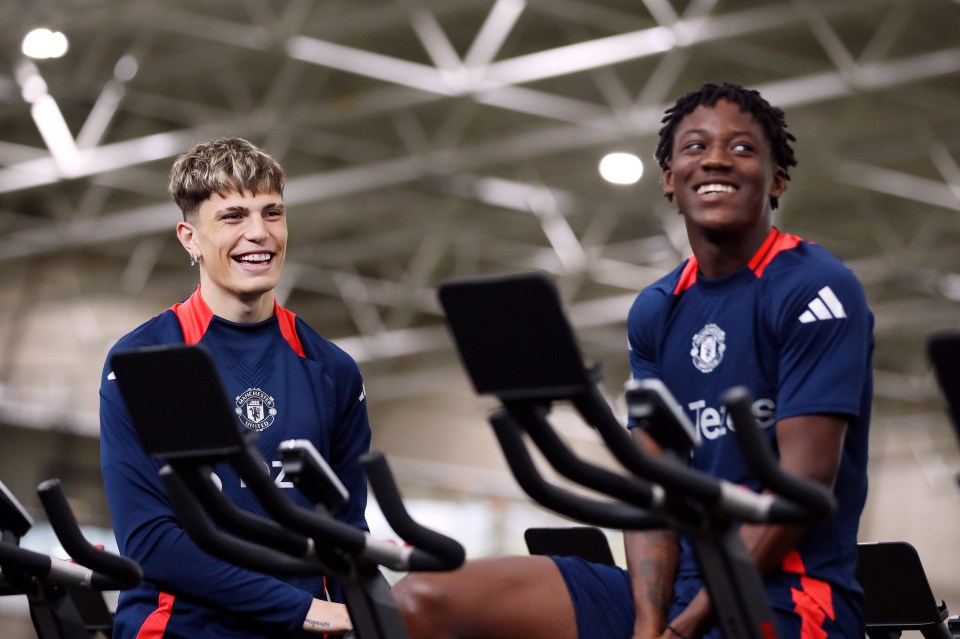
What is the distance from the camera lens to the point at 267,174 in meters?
2.93

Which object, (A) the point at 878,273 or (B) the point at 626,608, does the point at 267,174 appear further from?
(A) the point at 878,273

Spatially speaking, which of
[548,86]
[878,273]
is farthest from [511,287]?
[878,273]

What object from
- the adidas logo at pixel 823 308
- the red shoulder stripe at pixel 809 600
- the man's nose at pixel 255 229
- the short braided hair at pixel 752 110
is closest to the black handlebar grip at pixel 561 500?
the red shoulder stripe at pixel 809 600

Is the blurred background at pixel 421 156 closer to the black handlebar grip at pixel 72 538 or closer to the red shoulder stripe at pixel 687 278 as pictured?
the red shoulder stripe at pixel 687 278

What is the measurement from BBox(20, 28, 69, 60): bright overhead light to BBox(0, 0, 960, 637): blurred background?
0.02 meters

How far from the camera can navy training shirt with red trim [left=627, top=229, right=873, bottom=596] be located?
2225 mm

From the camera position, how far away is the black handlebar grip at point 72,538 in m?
2.31

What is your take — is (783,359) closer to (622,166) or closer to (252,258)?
(252,258)

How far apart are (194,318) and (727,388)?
1.16 metres

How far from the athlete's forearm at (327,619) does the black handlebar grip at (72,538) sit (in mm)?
372

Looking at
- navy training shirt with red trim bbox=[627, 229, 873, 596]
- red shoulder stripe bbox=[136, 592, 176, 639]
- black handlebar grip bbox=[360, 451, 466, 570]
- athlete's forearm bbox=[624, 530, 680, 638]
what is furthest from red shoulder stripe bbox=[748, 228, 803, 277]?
red shoulder stripe bbox=[136, 592, 176, 639]

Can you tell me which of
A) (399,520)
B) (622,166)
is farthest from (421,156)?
(399,520)

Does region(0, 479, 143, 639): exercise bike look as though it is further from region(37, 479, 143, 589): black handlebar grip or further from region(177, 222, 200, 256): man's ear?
region(177, 222, 200, 256): man's ear

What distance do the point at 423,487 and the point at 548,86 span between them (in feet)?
25.1
